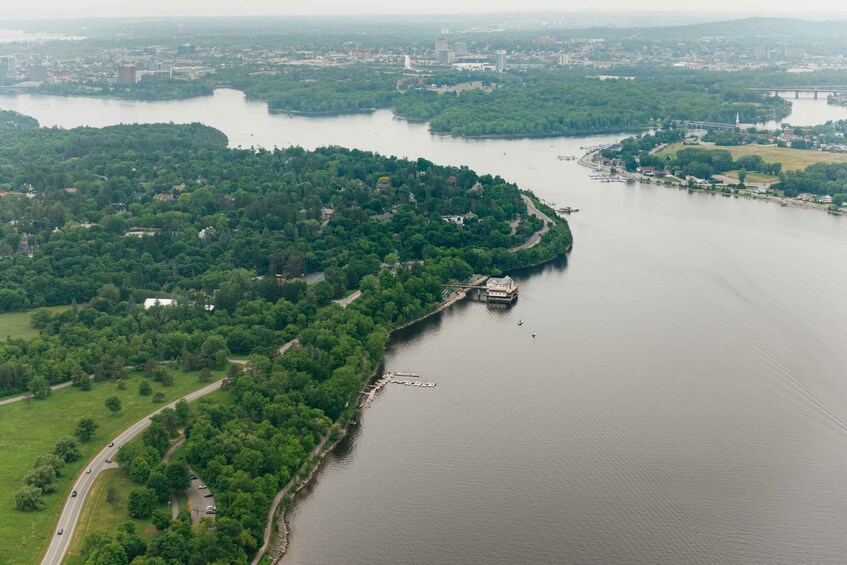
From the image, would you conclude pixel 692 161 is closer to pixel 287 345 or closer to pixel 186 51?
pixel 287 345

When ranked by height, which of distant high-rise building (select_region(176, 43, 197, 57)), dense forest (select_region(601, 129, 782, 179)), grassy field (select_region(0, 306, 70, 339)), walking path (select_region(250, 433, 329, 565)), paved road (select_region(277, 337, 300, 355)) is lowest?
walking path (select_region(250, 433, 329, 565))

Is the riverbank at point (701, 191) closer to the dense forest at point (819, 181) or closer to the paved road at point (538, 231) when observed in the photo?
the dense forest at point (819, 181)

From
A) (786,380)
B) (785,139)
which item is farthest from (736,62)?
(786,380)

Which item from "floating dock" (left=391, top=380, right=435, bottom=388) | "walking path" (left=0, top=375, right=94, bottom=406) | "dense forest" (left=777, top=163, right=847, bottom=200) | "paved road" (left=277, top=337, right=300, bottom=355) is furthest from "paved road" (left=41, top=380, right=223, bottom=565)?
"dense forest" (left=777, top=163, right=847, bottom=200)

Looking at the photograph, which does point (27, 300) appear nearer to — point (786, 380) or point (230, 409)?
point (230, 409)

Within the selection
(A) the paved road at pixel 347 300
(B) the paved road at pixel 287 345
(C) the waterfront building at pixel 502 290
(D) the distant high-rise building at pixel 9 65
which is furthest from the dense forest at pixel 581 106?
(B) the paved road at pixel 287 345

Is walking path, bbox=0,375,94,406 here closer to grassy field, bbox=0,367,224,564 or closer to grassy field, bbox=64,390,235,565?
grassy field, bbox=0,367,224,564
